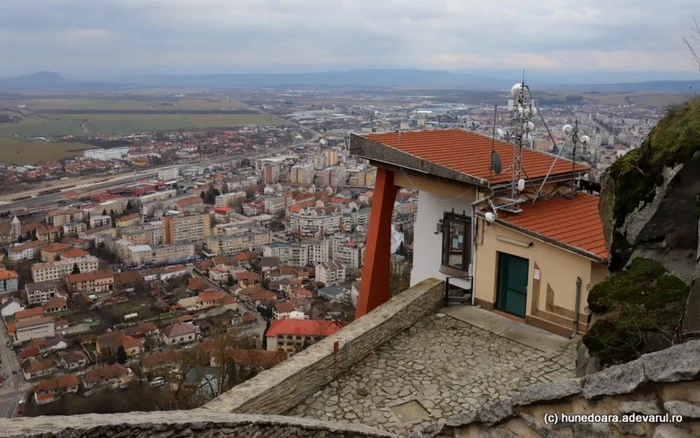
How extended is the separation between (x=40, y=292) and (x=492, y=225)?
4400 cm

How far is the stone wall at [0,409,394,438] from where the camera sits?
2.76m

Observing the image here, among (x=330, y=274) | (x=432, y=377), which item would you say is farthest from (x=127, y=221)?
(x=432, y=377)

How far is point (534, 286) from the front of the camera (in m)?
7.28

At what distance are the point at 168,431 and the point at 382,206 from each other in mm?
7193

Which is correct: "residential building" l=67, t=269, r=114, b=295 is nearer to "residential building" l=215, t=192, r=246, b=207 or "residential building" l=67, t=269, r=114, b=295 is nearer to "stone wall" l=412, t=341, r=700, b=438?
"residential building" l=215, t=192, r=246, b=207

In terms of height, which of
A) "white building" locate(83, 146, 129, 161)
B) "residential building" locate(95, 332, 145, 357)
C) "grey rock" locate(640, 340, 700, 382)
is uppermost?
"grey rock" locate(640, 340, 700, 382)

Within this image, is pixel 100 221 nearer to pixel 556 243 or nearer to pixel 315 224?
pixel 315 224

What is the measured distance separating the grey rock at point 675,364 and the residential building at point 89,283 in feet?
155

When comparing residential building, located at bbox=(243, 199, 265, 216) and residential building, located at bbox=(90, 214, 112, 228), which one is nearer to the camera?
residential building, located at bbox=(90, 214, 112, 228)

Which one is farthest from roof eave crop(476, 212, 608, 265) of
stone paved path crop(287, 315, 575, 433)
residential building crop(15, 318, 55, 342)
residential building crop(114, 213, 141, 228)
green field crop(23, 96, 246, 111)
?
green field crop(23, 96, 246, 111)

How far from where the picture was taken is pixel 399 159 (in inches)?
362

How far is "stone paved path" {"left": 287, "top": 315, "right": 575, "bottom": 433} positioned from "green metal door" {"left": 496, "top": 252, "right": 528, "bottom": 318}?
70 centimetres

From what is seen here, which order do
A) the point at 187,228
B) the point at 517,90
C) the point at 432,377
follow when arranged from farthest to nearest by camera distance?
the point at 187,228 → the point at 517,90 → the point at 432,377

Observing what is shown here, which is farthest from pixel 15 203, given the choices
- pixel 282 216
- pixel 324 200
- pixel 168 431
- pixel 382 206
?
pixel 168 431
